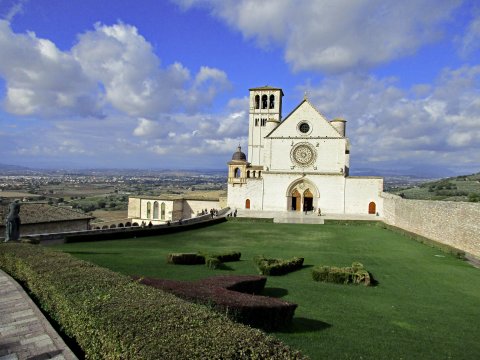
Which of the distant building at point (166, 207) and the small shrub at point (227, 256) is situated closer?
the small shrub at point (227, 256)

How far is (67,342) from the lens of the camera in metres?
7.42

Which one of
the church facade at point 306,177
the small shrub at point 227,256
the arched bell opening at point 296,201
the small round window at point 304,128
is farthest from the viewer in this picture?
the arched bell opening at point 296,201

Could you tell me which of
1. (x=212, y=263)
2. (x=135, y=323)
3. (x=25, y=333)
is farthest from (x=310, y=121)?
(x=135, y=323)

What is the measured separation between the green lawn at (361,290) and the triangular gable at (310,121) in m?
20.0

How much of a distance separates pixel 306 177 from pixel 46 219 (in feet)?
93.9

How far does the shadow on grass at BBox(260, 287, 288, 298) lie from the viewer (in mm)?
12380

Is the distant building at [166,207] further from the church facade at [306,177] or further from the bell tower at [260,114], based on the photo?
the bell tower at [260,114]

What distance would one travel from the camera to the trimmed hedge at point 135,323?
5.09 metres

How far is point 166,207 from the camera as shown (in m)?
50.7

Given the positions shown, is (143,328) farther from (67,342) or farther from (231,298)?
(231,298)

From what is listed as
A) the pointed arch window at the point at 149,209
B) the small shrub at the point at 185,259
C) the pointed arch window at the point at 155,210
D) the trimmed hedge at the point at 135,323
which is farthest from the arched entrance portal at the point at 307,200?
the trimmed hedge at the point at 135,323

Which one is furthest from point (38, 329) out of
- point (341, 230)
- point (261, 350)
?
point (341, 230)

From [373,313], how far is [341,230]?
24494 mm

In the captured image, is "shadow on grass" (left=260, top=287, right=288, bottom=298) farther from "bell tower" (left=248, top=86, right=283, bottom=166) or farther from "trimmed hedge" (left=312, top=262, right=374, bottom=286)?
"bell tower" (left=248, top=86, right=283, bottom=166)
